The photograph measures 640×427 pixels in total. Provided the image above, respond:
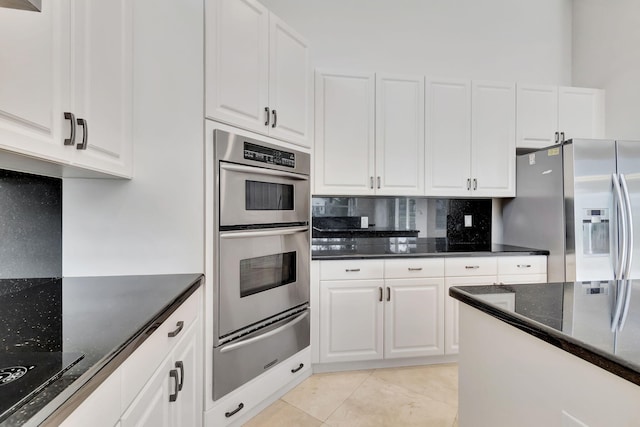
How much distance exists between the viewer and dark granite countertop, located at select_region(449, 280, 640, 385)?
24.9 inches

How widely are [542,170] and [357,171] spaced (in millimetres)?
1510

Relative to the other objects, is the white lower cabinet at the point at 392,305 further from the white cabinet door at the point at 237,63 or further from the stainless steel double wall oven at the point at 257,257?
the white cabinet door at the point at 237,63

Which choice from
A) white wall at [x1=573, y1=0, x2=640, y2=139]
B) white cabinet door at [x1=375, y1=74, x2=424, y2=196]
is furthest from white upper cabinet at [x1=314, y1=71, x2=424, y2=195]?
white wall at [x1=573, y1=0, x2=640, y2=139]

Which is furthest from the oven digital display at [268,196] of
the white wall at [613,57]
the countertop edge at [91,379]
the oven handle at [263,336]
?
the white wall at [613,57]

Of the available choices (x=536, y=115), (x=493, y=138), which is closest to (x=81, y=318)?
(x=493, y=138)

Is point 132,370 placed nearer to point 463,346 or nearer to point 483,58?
point 463,346

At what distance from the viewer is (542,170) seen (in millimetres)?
2559

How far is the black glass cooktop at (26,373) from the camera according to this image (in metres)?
0.52

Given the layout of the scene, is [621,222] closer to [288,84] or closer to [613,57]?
[613,57]

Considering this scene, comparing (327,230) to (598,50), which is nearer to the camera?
(327,230)

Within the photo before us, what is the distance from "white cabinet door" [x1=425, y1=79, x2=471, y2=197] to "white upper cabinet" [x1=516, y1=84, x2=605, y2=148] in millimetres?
545

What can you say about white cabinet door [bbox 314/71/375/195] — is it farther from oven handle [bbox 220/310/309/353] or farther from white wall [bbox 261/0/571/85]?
oven handle [bbox 220/310/309/353]

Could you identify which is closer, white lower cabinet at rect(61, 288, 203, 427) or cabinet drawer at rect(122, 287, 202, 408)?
white lower cabinet at rect(61, 288, 203, 427)

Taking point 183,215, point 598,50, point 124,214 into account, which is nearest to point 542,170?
point 598,50
